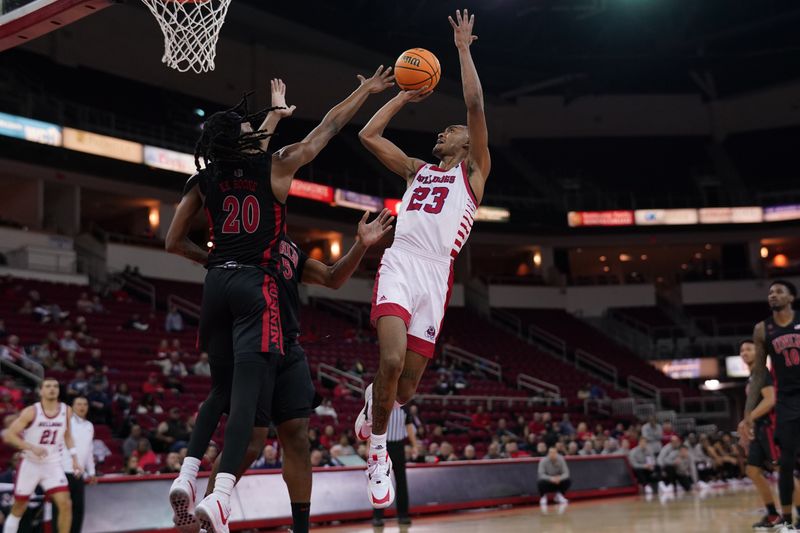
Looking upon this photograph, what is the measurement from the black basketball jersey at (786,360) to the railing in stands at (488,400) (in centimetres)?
1617

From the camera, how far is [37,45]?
1161 inches

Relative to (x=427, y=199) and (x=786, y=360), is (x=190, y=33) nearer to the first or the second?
(x=427, y=199)

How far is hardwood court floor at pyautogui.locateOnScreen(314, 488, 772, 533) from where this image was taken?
9367mm

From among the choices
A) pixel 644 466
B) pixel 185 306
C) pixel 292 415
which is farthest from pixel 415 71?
pixel 185 306

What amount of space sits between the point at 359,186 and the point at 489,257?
38.7ft

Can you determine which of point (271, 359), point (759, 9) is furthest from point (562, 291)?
point (271, 359)

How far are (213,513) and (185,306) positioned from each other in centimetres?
2335

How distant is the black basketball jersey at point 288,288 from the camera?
17.4 feet

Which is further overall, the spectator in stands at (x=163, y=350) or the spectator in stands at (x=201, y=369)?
the spectator in stands at (x=163, y=350)

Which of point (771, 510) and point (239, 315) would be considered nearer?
point (239, 315)

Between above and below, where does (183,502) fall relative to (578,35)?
below

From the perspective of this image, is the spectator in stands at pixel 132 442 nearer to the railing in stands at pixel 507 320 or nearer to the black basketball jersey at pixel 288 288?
the black basketball jersey at pixel 288 288

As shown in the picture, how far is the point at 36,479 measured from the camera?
923cm

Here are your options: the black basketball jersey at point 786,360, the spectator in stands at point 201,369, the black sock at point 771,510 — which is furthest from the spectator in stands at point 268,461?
the black basketball jersey at point 786,360
